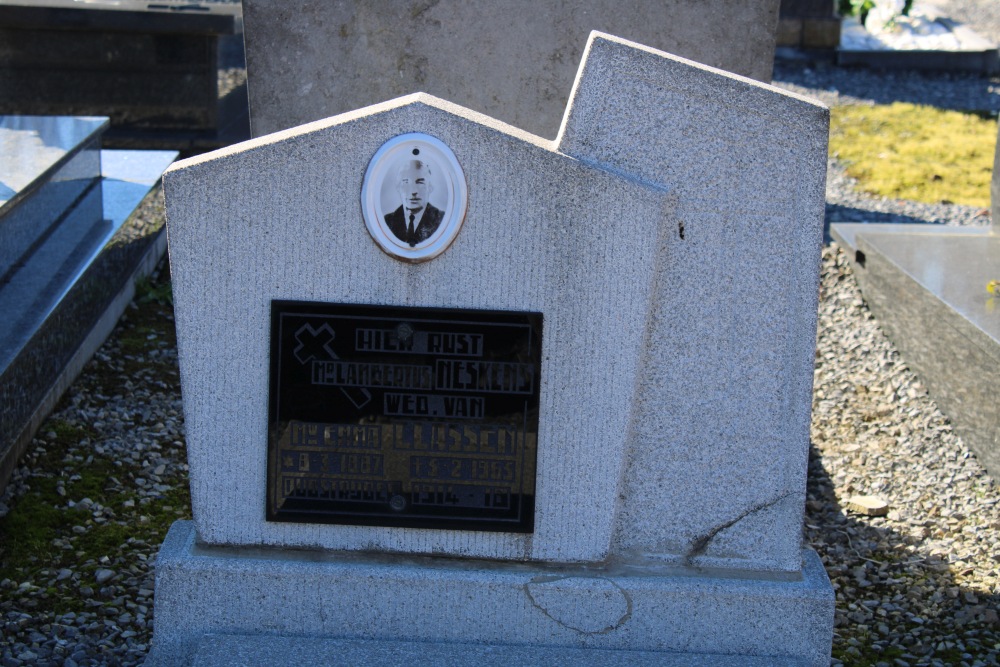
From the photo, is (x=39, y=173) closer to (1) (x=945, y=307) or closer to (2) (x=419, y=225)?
(2) (x=419, y=225)

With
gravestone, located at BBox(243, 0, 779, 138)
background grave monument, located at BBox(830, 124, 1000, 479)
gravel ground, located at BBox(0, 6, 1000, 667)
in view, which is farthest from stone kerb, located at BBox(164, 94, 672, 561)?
background grave monument, located at BBox(830, 124, 1000, 479)

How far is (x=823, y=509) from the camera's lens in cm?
439

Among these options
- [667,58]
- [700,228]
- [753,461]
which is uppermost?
[667,58]

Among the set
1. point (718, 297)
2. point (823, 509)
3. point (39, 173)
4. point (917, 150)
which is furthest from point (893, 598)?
point (917, 150)

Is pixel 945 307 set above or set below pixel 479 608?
above

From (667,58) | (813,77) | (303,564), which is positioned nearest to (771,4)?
(667,58)

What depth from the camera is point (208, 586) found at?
3031 mm

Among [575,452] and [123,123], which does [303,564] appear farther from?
[123,123]

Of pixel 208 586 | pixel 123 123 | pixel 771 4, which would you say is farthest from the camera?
pixel 123 123

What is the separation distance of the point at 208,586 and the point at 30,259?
256 cm

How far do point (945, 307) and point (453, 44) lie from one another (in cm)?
244

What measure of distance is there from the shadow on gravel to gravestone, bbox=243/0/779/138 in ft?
5.55

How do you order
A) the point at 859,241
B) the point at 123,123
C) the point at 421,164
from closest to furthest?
1. the point at 421,164
2. the point at 859,241
3. the point at 123,123

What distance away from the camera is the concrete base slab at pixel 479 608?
3.01 metres
